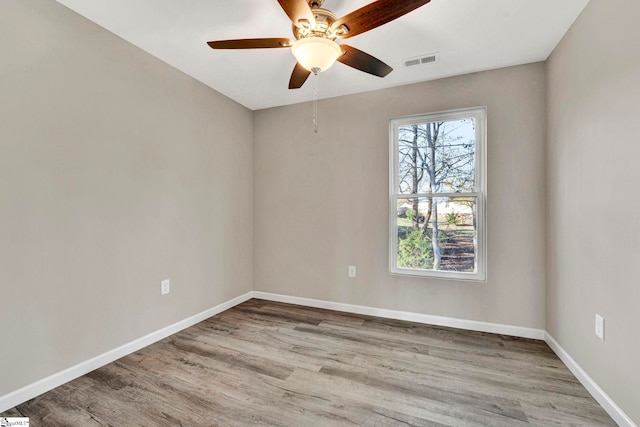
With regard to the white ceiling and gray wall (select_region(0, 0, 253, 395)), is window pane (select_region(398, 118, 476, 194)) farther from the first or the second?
gray wall (select_region(0, 0, 253, 395))

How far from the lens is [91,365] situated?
200 cm

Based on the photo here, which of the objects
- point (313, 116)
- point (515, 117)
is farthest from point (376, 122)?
point (515, 117)

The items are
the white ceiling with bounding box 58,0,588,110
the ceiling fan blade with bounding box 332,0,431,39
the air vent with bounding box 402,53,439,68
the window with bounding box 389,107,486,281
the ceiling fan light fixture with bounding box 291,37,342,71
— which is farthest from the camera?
the window with bounding box 389,107,486,281

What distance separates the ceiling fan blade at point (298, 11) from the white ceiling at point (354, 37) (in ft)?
1.42

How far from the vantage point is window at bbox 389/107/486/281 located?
2.71 meters

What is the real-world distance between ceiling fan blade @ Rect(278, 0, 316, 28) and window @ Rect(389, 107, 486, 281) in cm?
174

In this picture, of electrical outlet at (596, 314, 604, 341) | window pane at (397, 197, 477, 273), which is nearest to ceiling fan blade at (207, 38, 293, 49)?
window pane at (397, 197, 477, 273)

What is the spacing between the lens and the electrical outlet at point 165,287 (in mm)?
2537

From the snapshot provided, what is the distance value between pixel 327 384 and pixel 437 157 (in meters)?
2.30

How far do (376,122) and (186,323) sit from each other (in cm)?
287

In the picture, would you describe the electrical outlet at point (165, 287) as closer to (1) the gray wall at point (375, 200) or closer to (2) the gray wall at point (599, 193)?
(1) the gray wall at point (375, 200)

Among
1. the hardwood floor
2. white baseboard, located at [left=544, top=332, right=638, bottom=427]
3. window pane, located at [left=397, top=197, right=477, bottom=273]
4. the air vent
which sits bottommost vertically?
the hardwood floor

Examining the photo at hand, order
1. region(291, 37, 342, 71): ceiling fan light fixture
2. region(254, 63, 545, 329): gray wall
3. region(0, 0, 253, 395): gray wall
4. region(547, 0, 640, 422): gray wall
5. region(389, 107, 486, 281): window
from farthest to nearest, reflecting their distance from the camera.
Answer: region(389, 107, 486, 281): window, region(254, 63, 545, 329): gray wall, region(0, 0, 253, 395): gray wall, region(291, 37, 342, 71): ceiling fan light fixture, region(547, 0, 640, 422): gray wall

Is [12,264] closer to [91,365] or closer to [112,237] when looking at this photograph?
[112,237]
